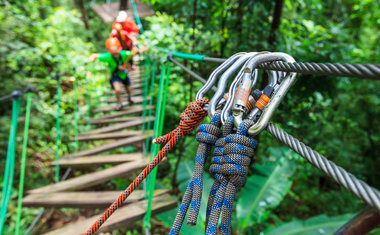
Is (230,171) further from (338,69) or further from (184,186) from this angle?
(184,186)

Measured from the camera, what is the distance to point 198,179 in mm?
497

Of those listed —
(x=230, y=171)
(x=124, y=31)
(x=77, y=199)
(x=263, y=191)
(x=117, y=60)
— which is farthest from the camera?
(x=124, y=31)

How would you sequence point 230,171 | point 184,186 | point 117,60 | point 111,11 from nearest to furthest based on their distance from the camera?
point 230,171
point 184,186
point 117,60
point 111,11

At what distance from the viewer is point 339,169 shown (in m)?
0.34

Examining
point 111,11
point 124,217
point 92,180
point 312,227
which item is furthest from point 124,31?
point 111,11

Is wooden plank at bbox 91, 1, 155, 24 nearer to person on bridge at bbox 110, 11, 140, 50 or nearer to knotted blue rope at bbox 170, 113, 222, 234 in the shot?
person on bridge at bbox 110, 11, 140, 50

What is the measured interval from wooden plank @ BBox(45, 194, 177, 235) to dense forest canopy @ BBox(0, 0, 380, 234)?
0.35 meters

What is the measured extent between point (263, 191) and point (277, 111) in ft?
3.02

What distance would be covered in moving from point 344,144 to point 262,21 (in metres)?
2.37

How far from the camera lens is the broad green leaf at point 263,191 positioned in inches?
83.9

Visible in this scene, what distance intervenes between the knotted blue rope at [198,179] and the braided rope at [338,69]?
18 cm

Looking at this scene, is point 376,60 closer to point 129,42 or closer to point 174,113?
point 174,113

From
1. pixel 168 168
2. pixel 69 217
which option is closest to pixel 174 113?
pixel 168 168

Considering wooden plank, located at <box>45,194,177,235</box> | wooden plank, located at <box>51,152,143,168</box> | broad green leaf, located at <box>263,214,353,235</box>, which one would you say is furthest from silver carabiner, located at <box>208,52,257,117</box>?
broad green leaf, located at <box>263,214,353,235</box>
